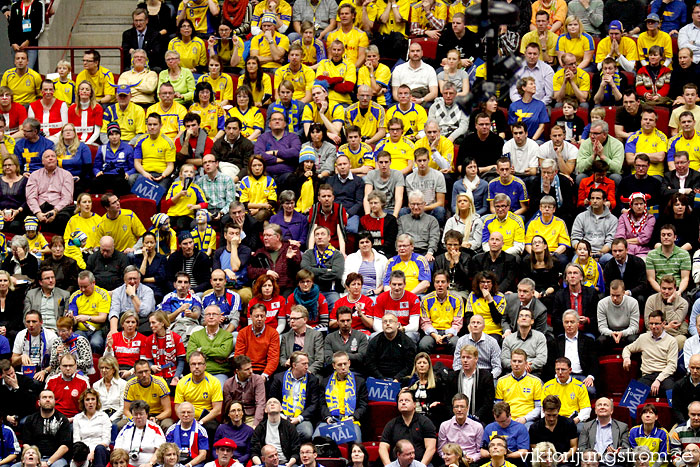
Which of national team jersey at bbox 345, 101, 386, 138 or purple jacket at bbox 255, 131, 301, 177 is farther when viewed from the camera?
national team jersey at bbox 345, 101, 386, 138

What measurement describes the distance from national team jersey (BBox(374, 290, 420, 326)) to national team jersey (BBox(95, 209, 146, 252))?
3.51 meters

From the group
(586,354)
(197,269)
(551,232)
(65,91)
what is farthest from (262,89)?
(586,354)

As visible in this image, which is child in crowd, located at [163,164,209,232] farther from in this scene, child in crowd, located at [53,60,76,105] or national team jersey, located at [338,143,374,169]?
child in crowd, located at [53,60,76,105]

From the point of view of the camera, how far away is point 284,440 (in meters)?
14.5

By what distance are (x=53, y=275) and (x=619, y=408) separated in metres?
6.66

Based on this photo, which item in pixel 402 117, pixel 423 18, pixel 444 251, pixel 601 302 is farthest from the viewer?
pixel 423 18

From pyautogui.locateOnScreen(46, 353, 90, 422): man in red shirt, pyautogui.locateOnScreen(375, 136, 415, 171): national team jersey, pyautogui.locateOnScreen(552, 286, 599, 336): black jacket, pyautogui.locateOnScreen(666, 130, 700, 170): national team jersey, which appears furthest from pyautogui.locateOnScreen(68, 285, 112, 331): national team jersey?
pyautogui.locateOnScreen(666, 130, 700, 170): national team jersey

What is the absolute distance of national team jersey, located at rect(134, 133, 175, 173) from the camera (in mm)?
18297

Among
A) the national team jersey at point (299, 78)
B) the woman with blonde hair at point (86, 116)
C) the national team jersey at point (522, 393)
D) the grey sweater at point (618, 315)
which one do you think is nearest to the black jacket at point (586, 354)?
the grey sweater at point (618, 315)

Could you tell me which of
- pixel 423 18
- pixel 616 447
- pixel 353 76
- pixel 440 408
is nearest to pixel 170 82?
pixel 353 76

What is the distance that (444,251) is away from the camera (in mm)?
16922

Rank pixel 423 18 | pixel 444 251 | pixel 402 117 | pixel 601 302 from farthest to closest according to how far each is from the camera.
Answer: pixel 423 18, pixel 402 117, pixel 444 251, pixel 601 302

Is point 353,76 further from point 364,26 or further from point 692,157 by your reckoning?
point 692,157

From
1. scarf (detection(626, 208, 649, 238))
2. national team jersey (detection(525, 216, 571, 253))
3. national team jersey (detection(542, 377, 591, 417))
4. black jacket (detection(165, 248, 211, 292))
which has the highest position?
scarf (detection(626, 208, 649, 238))
